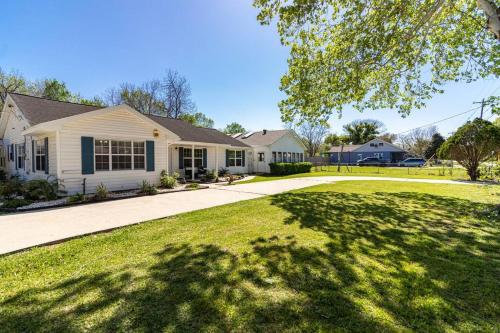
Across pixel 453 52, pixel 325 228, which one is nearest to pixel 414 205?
pixel 325 228

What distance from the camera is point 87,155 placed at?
9.80 meters

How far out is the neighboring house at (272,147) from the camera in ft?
81.9

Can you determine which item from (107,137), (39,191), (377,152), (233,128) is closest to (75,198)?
(39,191)

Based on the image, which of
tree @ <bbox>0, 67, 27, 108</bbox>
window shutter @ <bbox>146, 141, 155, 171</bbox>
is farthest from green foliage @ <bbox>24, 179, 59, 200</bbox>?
tree @ <bbox>0, 67, 27, 108</bbox>

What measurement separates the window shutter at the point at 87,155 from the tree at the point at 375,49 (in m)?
8.38

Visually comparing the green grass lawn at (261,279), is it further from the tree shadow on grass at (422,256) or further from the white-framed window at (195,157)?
the white-framed window at (195,157)

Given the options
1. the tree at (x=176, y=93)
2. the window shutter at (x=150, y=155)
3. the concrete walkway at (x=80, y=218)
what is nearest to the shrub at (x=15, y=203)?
the concrete walkway at (x=80, y=218)

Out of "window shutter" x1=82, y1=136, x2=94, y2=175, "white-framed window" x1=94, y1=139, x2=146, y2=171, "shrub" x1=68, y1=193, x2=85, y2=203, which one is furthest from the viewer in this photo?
"white-framed window" x1=94, y1=139, x2=146, y2=171

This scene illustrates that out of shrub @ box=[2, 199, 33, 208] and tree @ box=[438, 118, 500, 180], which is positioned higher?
tree @ box=[438, 118, 500, 180]

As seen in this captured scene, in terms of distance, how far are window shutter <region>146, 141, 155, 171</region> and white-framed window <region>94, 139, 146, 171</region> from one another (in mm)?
187

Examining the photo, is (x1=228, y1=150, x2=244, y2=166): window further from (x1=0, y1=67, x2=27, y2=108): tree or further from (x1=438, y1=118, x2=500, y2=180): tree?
(x1=0, y1=67, x2=27, y2=108): tree

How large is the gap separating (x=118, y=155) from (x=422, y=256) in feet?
38.2

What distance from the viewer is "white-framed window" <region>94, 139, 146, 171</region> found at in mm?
10367

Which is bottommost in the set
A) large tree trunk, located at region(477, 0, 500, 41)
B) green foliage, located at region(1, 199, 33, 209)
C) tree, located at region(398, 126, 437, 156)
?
green foliage, located at region(1, 199, 33, 209)
